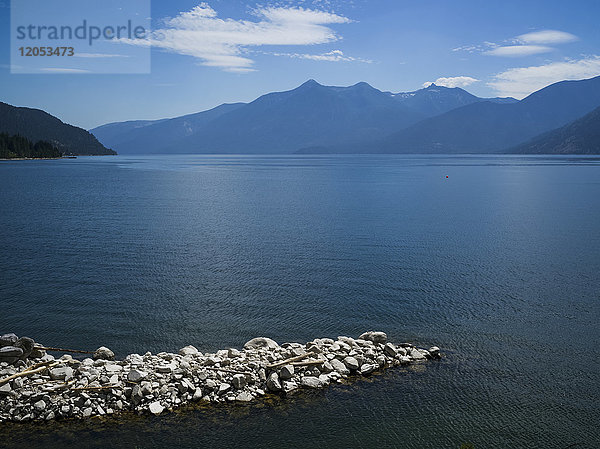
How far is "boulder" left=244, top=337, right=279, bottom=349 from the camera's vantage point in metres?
20.6

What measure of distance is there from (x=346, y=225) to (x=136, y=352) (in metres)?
34.8

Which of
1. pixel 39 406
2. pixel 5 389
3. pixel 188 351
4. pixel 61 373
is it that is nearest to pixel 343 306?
pixel 188 351

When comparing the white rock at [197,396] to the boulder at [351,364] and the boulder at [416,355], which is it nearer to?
the boulder at [351,364]

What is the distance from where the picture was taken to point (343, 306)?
87.7ft

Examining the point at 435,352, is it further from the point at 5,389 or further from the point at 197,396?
the point at 5,389

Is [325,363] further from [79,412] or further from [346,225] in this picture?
[346,225]

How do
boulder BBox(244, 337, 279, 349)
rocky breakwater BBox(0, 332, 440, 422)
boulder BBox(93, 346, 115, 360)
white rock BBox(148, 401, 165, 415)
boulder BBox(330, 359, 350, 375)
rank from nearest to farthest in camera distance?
white rock BBox(148, 401, 165, 415) < rocky breakwater BBox(0, 332, 440, 422) < boulder BBox(330, 359, 350, 375) < boulder BBox(93, 346, 115, 360) < boulder BBox(244, 337, 279, 349)

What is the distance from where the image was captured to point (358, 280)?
103 ft

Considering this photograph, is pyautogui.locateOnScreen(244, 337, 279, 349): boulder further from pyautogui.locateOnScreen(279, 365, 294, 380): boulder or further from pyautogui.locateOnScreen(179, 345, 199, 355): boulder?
pyautogui.locateOnScreen(279, 365, 294, 380): boulder

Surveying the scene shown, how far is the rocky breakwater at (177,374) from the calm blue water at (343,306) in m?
0.74

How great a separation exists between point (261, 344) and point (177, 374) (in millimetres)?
4294

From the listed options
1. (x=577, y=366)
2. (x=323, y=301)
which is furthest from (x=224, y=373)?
(x=577, y=366)

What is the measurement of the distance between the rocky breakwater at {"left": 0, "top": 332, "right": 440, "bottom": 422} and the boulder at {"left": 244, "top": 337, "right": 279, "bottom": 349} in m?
0.04

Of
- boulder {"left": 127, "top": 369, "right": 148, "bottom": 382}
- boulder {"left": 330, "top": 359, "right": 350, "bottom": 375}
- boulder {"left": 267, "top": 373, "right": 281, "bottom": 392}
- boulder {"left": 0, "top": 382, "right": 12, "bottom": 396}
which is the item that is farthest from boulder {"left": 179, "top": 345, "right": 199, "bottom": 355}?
boulder {"left": 0, "top": 382, "right": 12, "bottom": 396}
